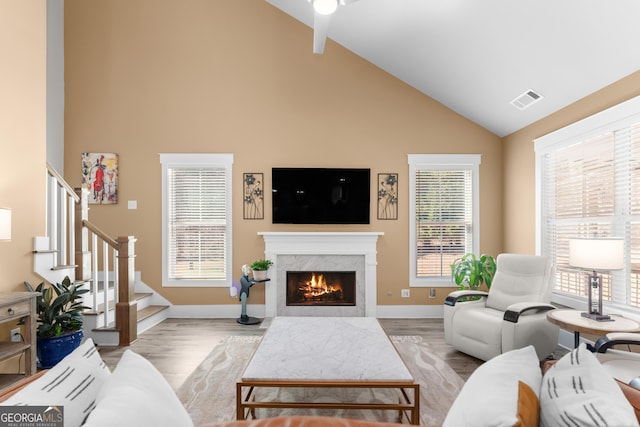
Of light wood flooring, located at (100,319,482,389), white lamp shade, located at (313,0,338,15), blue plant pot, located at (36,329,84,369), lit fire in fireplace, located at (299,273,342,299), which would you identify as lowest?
light wood flooring, located at (100,319,482,389)

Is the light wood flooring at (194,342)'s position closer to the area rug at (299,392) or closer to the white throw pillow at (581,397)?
the area rug at (299,392)

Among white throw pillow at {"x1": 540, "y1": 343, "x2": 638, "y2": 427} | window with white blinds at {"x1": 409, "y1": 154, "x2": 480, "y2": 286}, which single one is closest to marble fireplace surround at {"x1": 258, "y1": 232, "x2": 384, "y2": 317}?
window with white blinds at {"x1": 409, "y1": 154, "x2": 480, "y2": 286}

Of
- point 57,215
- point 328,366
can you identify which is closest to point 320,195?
point 328,366

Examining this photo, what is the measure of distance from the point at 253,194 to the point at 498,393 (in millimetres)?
4249

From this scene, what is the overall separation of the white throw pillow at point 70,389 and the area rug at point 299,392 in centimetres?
112

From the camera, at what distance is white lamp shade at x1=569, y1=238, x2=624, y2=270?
2629mm

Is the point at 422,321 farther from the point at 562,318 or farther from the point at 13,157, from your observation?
the point at 13,157

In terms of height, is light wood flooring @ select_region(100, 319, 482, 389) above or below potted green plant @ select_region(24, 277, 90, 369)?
below

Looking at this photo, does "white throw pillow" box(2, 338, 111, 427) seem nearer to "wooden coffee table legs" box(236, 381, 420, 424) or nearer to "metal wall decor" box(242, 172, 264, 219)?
"wooden coffee table legs" box(236, 381, 420, 424)

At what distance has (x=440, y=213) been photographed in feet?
16.5

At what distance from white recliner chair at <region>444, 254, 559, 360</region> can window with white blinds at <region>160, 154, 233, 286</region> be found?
3096 millimetres

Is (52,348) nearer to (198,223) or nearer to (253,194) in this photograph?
(198,223)

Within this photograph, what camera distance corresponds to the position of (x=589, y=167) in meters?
3.44

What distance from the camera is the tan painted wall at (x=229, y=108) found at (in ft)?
16.2
